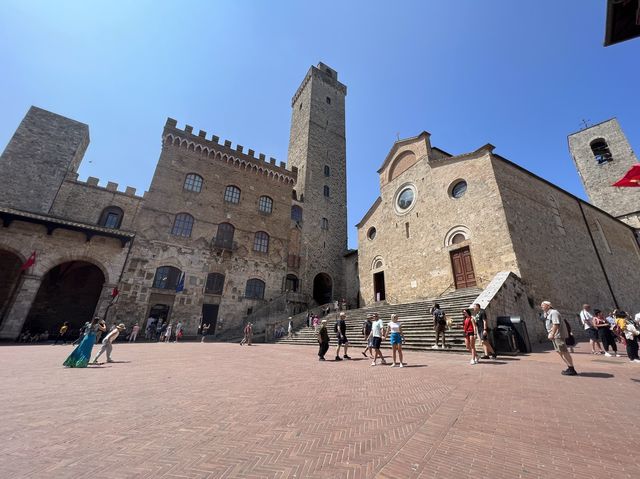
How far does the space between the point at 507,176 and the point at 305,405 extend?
57.2ft

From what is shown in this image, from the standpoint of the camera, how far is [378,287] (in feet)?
71.9

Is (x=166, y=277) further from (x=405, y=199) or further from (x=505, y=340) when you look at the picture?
(x=505, y=340)

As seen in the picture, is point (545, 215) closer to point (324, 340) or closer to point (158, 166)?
point (324, 340)

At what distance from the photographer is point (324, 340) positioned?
9359mm

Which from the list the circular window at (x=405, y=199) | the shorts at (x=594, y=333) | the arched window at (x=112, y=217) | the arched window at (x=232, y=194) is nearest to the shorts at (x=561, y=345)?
the shorts at (x=594, y=333)

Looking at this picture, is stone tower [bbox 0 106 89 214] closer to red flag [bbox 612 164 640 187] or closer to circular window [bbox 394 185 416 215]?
circular window [bbox 394 185 416 215]

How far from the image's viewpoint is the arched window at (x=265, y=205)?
25234 mm

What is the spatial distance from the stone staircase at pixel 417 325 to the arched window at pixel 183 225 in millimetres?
11132

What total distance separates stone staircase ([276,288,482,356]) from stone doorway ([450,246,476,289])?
69cm

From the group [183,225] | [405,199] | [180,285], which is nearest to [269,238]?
[183,225]

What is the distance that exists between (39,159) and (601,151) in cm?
5478

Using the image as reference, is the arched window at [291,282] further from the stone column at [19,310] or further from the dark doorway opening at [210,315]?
the stone column at [19,310]

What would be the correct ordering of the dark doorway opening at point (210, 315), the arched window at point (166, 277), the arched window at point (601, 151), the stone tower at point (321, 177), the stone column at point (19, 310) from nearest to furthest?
the stone column at point (19, 310) < the arched window at point (166, 277) < the dark doorway opening at point (210, 315) < the stone tower at point (321, 177) < the arched window at point (601, 151)

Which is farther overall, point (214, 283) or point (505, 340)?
point (214, 283)
